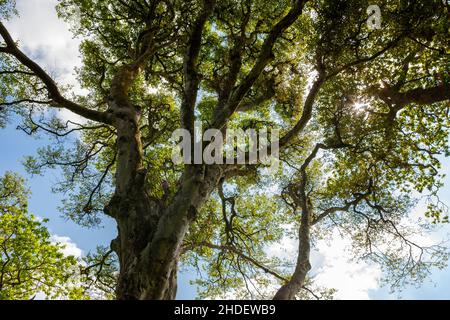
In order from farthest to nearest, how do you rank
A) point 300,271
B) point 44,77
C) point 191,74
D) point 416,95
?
point 416,95 < point 191,74 < point 44,77 < point 300,271

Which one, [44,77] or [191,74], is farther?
[191,74]

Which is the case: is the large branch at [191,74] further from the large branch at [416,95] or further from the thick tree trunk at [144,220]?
the large branch at [416,95]

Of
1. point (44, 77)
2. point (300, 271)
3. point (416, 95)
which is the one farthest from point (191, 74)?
point (416, 95)

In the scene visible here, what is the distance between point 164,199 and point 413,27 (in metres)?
9.85

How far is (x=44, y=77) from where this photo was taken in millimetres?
8234

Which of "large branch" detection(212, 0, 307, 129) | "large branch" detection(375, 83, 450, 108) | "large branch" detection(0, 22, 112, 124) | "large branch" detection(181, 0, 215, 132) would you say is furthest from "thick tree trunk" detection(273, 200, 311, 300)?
"large branch" detection(0, 22, 112, 124)

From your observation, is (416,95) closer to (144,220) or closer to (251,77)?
(251,77)

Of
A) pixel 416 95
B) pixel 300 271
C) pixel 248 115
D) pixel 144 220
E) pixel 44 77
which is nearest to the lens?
pixel 144 220

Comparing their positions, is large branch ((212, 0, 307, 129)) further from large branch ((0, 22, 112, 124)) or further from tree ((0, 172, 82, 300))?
tree ((0, 172, 82, 300))

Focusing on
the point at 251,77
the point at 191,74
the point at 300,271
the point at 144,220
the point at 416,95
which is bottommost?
the point at 300,271

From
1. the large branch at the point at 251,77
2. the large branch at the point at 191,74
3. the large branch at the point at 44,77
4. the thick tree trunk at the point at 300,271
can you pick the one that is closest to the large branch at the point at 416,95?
the large branch at the point at 251,77

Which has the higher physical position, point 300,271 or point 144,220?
point 144,220
